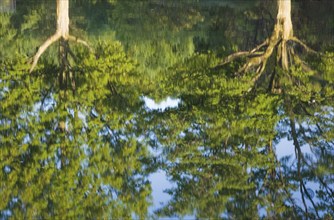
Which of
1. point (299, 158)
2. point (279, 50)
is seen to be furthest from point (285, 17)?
point (299, 158)

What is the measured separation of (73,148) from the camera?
13.1 metres

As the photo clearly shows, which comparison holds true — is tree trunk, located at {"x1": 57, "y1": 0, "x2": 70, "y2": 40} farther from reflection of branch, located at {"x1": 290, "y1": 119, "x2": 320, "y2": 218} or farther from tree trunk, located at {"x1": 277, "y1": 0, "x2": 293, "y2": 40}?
reflection of branch, located at {"x1": 290, "y1": 119, "x2": 320, "y2": 218}

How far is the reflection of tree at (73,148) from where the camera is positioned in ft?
35.0

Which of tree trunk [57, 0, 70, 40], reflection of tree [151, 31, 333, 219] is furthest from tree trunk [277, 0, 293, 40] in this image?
tree trunk [57, 0, 70, 40]

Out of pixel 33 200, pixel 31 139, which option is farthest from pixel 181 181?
pixel 31 139

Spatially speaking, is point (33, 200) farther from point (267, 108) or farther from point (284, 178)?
point (267, 108)

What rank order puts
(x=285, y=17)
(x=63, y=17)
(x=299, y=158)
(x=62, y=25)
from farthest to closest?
(x=62, y=25) → (x=63, y=17) → (x=285, y=17) → (x=299, y=158)

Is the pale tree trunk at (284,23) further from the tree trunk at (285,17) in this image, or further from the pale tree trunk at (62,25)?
the pale tree trunk at (62,25)

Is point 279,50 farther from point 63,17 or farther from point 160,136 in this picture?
point 160,136

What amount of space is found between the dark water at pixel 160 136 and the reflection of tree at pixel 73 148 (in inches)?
1.5

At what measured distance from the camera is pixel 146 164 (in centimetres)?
1272

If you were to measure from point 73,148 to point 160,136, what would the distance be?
249 cm

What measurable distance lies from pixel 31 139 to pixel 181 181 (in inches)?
177

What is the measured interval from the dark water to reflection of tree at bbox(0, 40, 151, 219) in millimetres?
38
